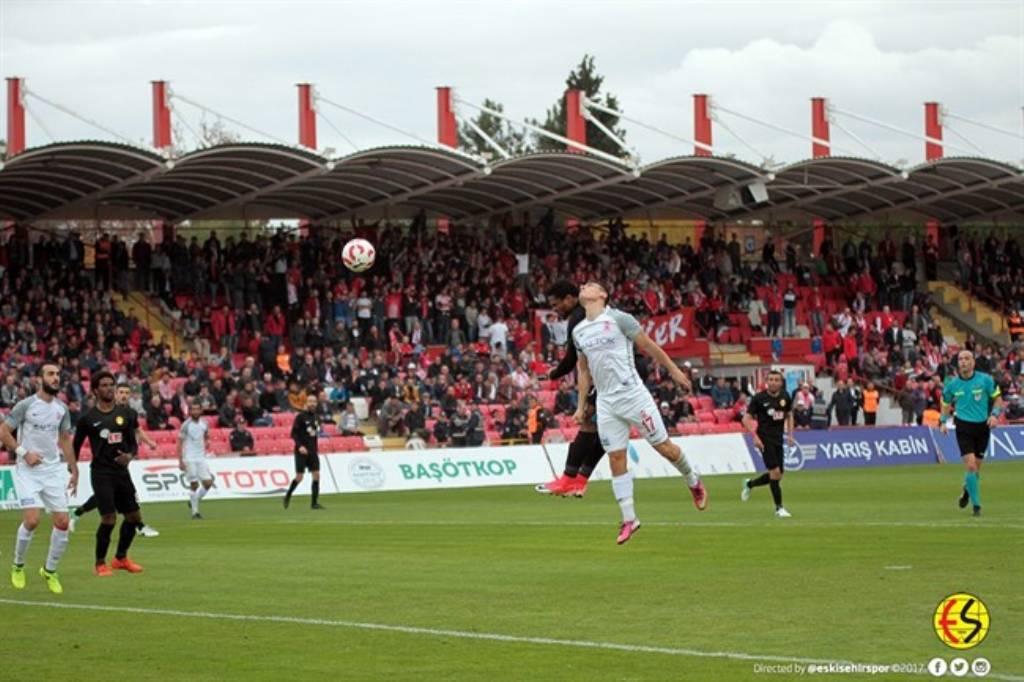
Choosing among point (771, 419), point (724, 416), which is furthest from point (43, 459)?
point (724, 416)

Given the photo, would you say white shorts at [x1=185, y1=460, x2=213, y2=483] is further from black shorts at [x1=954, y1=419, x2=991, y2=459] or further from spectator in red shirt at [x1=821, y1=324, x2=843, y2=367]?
spectator in red shirt at [x1=821, y1=324, x2=843, y2=367]

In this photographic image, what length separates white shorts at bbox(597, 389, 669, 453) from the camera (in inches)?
664

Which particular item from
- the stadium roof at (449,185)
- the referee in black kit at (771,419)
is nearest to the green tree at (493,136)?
the stadium roof at (449,185)

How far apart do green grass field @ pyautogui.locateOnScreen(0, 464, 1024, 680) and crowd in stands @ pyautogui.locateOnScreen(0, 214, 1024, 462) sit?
1702 cm

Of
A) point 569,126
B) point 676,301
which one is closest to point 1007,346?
point 676,301

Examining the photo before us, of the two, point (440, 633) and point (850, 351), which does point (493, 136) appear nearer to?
point (850, 351)

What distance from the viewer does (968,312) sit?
62.5m

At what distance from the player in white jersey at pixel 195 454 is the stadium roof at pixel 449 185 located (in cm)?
1396

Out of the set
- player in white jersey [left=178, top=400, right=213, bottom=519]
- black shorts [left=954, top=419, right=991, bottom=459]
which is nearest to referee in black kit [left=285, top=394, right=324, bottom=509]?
player in white jersey [left=178, top=400, right=213, bottom=519]

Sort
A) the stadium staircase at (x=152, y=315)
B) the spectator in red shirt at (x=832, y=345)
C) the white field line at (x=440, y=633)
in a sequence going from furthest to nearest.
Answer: the spectator in red shirt at (x=832, y=345)
the stadium staircase at (x=152, y=315)
the white field line at (x=440, y=633)

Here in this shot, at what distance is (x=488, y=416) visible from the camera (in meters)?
45.0

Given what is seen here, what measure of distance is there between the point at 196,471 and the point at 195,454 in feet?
1.25

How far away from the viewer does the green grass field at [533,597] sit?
11914mm

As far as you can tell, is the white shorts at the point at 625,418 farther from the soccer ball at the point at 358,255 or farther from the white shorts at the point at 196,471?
the soccer ball at the point at 358,255
